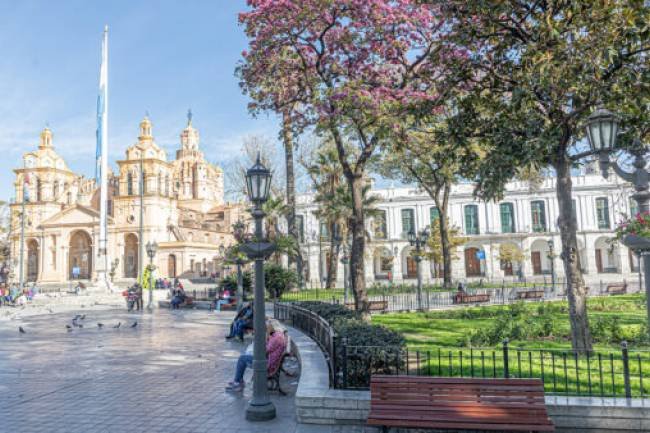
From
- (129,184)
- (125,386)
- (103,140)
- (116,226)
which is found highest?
(129,184)

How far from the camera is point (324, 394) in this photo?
627 centimetres

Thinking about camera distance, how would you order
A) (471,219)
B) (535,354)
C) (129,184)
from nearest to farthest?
(535,354) → (471,219) → (129,184)

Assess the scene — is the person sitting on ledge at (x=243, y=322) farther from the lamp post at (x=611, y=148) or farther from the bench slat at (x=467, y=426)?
the lamp post at (x=611, y=148)

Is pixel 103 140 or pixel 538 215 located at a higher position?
pixel 103 140

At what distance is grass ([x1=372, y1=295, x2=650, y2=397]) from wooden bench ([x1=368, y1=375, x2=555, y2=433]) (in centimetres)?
44

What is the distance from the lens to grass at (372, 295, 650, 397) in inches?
254

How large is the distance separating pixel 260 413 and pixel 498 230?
1821 inches

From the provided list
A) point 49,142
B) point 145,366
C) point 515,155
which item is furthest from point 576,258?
point 49,142

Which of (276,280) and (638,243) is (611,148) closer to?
(638,243)

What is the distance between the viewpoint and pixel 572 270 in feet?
29.9

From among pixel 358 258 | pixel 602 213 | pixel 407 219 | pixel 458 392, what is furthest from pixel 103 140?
pixel 602 213

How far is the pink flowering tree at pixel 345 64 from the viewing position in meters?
12.2

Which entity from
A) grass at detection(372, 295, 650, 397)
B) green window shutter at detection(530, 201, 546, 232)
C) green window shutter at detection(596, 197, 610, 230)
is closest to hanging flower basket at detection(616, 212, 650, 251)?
grass at detection(372, 295, 650, 397)

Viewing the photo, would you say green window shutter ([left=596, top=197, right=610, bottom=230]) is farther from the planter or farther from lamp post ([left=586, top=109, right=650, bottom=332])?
the planter
